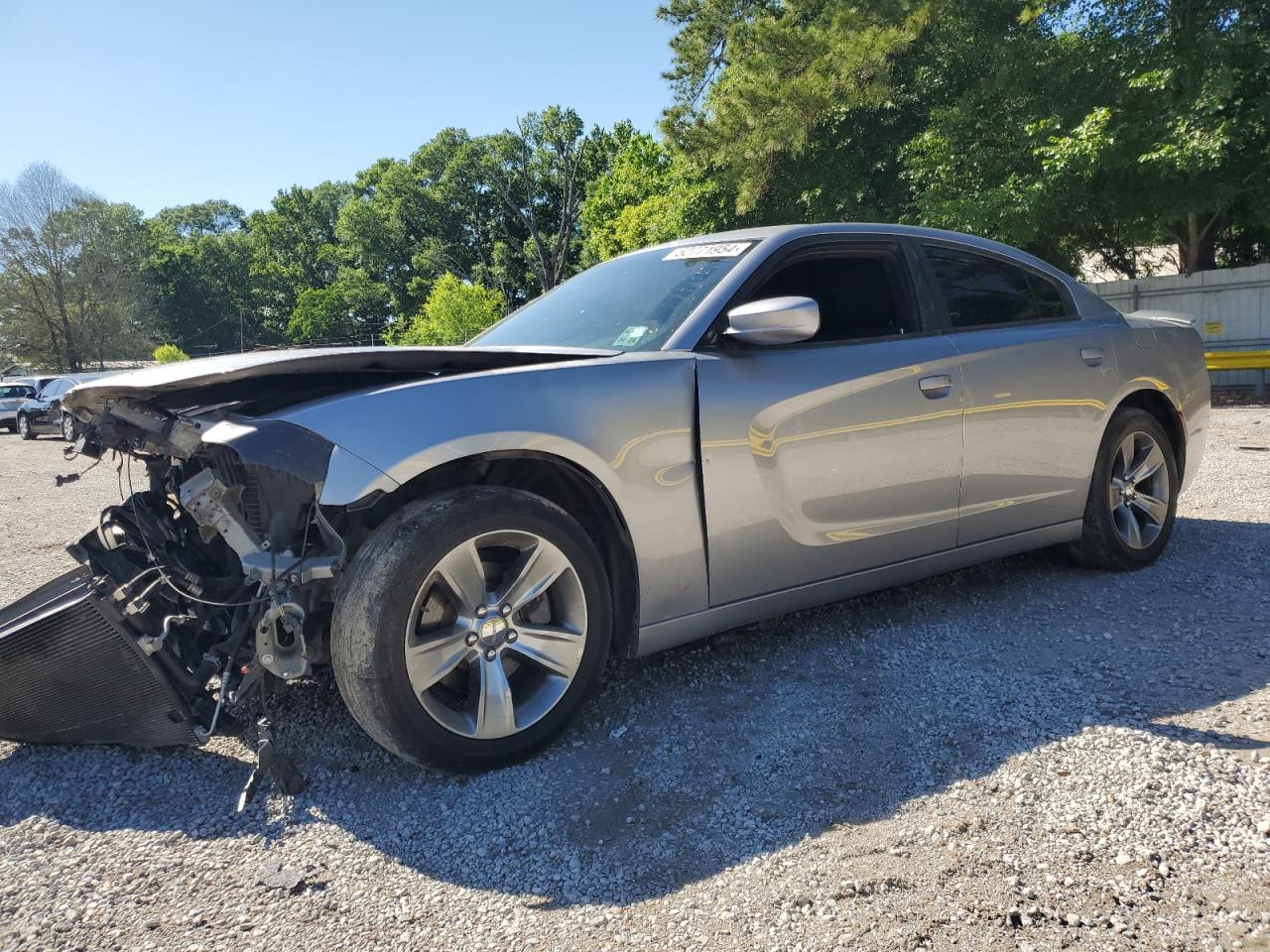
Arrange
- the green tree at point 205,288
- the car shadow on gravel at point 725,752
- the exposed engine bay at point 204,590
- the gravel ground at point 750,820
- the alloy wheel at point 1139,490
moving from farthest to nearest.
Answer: the green tree at point 205,288, the alloy wheel at point 1139,490, the exposed engine bay at point 204,590, the car shadow on gravel at point 725,752, the gravel ground at point 750,820

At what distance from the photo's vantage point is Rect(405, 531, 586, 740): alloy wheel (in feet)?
8.08

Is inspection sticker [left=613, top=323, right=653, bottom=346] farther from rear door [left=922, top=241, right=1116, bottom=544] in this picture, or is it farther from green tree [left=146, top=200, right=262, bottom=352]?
green tree [left=146, top=200, right=262, bottom=352]

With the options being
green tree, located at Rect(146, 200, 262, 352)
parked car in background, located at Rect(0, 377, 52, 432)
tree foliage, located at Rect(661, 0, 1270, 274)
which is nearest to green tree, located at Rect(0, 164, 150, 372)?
green tree, located at Rect(146, 200, 262, 352)

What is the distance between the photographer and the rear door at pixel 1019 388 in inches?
146

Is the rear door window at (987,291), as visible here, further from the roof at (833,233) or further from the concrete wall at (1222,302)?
the concrete wall at (1222,302)

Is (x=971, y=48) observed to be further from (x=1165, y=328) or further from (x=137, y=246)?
(x=137, y=246)

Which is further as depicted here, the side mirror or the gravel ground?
the side mirror

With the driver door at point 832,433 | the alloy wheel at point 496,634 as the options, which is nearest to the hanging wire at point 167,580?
the alloy wheel at point 496,634

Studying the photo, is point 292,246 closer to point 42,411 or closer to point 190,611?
point 42,411

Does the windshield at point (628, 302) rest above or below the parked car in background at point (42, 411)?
above

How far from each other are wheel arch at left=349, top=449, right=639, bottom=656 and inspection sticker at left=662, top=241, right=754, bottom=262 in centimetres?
120

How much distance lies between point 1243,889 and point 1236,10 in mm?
16464

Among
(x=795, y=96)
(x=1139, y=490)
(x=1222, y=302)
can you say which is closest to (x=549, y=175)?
Result: (x=795, y=96)

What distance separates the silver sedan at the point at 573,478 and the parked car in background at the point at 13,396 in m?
29.1
